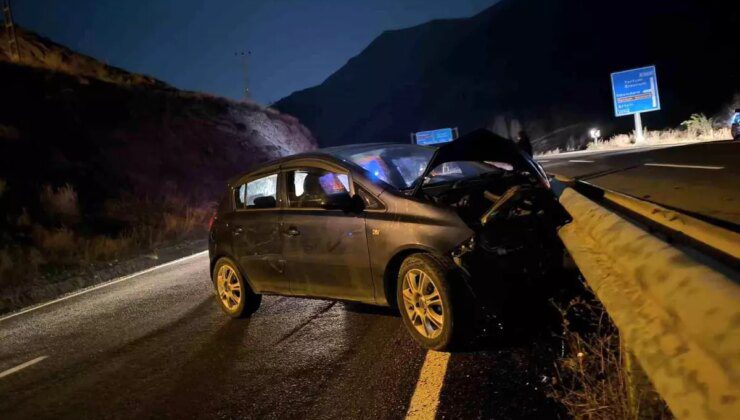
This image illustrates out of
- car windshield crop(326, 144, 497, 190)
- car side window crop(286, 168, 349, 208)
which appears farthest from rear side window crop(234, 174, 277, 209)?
car windshield crop(326, 144, 497, 190)

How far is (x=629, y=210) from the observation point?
6.29m

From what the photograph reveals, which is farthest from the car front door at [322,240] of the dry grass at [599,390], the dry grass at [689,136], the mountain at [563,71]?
the mountain at [563,71]

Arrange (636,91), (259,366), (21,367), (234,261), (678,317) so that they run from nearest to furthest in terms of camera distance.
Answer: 1. (678,317)
2. (259,366)
3. (21,367)
4. (234,261)
5. (636,91)

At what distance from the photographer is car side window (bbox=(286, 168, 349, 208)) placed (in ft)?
16.8

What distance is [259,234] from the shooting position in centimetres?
562

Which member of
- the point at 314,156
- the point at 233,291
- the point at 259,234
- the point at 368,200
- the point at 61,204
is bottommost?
the point at 233,291

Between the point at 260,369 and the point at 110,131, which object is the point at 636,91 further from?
the point at 260,369

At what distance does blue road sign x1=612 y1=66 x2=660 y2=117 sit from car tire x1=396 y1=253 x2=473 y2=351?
3828cm

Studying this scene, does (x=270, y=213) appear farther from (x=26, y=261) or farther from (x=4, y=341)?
(x=26, y=261)

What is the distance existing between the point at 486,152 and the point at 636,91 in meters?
37.8

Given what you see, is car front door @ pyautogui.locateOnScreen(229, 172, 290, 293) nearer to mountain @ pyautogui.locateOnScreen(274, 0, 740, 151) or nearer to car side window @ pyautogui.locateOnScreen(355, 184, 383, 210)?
car side window @ pyautogui.locateOnScreen(355, 184, 383, 210)

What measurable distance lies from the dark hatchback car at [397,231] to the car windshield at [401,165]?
0.02 m

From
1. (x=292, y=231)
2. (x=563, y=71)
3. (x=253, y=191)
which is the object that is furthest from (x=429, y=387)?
(x=563, y=71)

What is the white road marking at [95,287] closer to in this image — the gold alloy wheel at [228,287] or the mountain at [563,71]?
the gold alloy wheel at [228,287]
